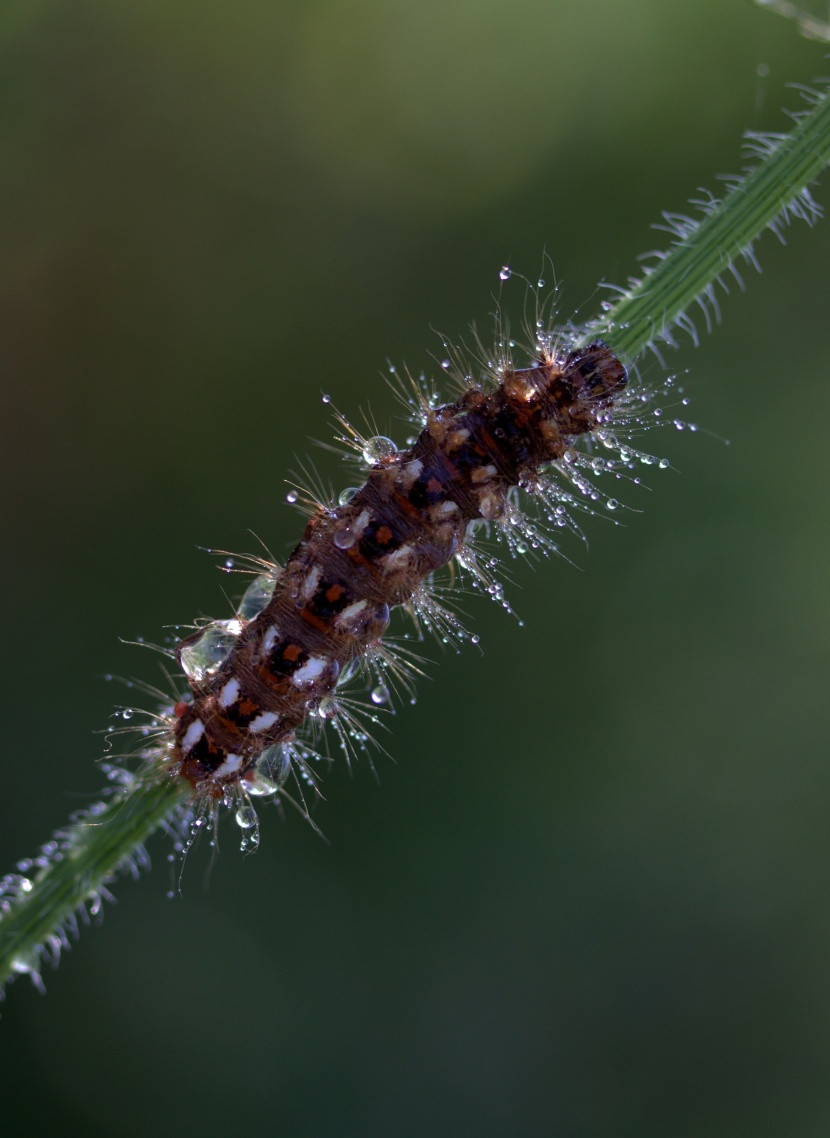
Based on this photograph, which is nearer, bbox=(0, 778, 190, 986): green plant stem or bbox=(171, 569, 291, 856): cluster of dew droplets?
bbox=(0, 778, 190, 986): green plant stem

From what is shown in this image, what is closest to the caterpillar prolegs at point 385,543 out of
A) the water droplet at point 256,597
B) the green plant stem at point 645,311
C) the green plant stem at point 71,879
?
the water droplet at point 256,597

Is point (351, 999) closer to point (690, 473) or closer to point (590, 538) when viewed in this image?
point (590, 538)

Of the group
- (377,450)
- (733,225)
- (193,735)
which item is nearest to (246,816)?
(193,735)

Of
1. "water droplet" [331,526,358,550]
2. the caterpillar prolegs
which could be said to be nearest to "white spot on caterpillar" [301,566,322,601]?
the caterpillar prolegs

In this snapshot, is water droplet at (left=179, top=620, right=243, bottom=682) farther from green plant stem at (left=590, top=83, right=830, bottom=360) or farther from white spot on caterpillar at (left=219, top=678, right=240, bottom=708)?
green plant stem at (left=590, top=83, right=830, bottom=360)

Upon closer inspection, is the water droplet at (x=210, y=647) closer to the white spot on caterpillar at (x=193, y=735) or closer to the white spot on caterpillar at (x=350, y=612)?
the white spot on caterpillar at (x=193, y=735)
